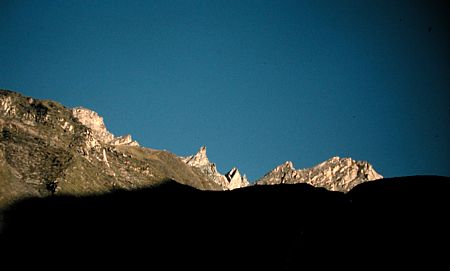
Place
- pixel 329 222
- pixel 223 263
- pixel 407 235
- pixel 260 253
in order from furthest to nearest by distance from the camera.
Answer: pixel 223 263 < pixel 260 253 < pixel 329 222 < pixel 407 235

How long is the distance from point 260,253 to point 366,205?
47.5m

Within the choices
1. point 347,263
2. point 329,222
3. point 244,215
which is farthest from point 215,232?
point 347,263

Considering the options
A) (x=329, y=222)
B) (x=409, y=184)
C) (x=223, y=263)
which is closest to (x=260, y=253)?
(x=223, y=263)

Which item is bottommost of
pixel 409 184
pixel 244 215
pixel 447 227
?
pixel 447 227

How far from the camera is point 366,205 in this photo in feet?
168

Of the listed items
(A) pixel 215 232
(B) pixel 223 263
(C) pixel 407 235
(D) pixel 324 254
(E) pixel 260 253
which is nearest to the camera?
(C) pixel 407 235

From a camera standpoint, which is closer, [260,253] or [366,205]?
[366,205]

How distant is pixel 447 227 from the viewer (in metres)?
41.0

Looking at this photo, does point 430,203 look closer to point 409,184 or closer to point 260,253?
point 409,184

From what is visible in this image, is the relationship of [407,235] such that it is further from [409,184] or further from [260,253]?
[260,253]

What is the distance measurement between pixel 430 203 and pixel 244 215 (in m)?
120

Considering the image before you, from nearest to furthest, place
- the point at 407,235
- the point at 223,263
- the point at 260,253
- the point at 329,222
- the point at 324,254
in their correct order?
the point at 407,235 → the point at 324,254 → the point at 329,222 → the point at 260,253 → the point at 223,263

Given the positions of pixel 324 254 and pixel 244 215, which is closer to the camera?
pixel 324 254

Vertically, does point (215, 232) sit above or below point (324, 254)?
above
